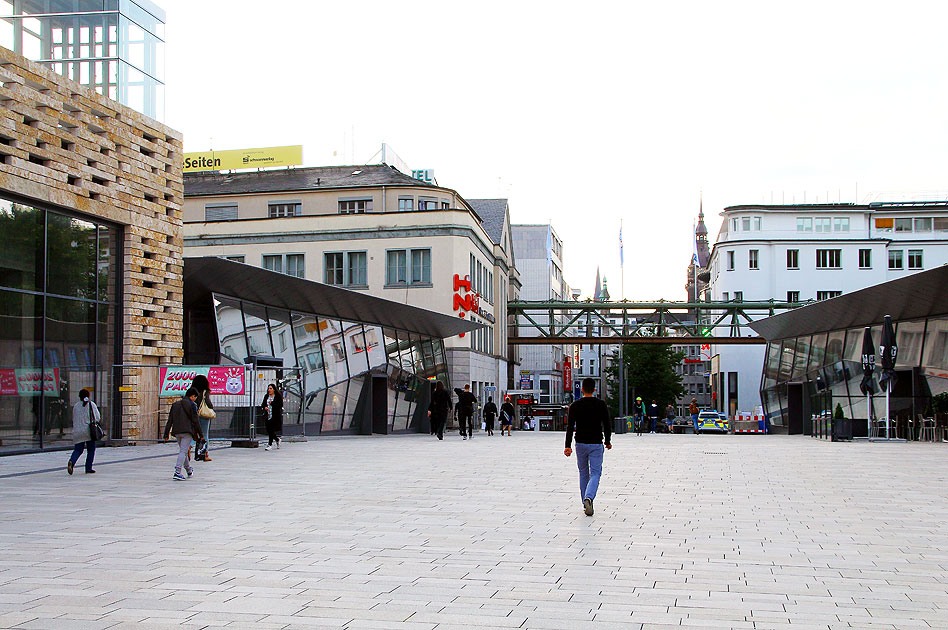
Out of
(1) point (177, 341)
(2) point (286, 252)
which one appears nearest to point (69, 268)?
(1) point (177, 341)

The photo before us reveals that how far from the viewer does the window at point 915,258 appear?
86.2 m

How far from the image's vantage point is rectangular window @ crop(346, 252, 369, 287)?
4922cm

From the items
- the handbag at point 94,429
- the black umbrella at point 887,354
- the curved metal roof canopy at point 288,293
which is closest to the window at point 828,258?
the curved metal roof canopy at point 288,293

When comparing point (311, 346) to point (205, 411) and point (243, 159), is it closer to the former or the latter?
point (205, 411)

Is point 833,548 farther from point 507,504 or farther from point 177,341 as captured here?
point 177,341

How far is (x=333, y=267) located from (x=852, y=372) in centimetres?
2495

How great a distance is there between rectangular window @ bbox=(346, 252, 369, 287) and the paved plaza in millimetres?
32234

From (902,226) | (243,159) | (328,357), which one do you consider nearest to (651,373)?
(902,226)

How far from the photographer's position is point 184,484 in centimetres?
1491

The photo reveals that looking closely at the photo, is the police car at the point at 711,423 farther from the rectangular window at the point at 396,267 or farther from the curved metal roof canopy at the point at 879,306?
the rectangular window at the point at 396,267

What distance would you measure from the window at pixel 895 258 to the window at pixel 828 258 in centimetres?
477

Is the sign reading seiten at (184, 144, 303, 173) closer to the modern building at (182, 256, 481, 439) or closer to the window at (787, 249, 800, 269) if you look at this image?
the modern building at (182, 256, 481, 439)

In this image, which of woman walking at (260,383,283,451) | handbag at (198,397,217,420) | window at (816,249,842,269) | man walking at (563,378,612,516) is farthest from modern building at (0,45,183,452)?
window at (816,249,842,269)

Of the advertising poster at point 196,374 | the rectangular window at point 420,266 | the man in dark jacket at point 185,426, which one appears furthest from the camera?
the rectangular window at point 420,266
